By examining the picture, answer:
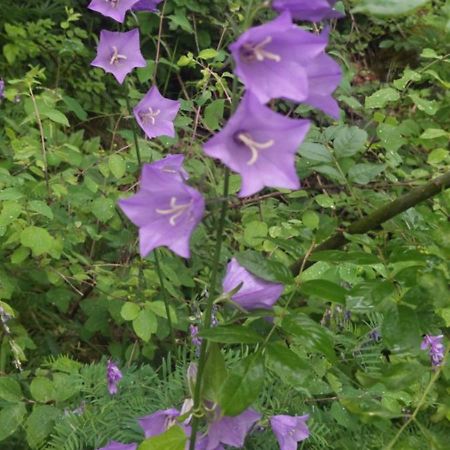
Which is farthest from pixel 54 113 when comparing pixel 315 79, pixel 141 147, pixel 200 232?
pixel 315 79

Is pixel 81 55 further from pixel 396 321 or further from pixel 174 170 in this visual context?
pixel 396 321

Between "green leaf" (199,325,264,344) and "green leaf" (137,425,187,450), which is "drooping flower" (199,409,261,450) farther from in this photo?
"green leaf" (199,325,264,344)

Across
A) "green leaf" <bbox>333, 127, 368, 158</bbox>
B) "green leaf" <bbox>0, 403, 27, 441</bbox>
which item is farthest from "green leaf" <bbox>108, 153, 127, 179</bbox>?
"green leaf" <bbox>333, 127, 368, 158</bbox>

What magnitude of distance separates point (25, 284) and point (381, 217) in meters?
1.45

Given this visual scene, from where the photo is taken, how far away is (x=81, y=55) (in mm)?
3414

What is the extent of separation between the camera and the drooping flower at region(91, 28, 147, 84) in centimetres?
155

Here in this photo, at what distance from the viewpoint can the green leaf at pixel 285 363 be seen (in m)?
0.84

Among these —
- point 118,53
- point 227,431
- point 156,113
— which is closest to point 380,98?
point 156,113

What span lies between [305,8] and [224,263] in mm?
1483

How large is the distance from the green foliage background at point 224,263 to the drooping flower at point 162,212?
0.03 m

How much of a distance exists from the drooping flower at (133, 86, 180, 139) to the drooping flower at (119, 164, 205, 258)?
2.65ft

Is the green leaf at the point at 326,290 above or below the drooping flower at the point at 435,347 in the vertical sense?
above

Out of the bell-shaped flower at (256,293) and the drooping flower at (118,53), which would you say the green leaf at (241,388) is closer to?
the bell-shaped flower at (256,293)

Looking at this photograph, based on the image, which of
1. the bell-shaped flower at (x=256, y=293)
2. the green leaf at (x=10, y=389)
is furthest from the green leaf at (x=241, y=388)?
the green leaf at (x=10, y=389)
